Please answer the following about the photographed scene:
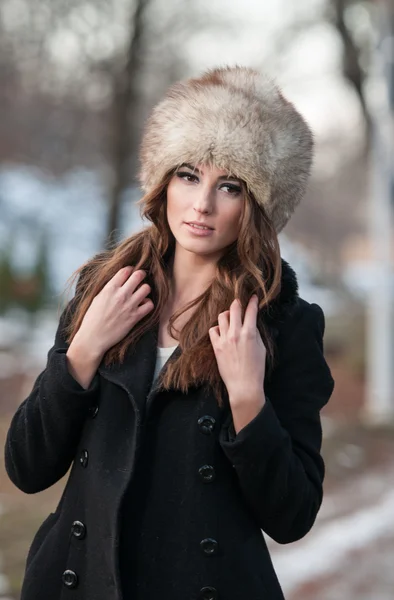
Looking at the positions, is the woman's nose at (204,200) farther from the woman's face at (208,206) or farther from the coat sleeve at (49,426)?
the coat sleeve at (49,426)

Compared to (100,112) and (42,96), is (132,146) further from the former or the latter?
(42,96)

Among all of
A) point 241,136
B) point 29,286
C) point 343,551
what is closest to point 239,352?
point 241,136

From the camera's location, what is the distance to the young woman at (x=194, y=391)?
2168 millimetres

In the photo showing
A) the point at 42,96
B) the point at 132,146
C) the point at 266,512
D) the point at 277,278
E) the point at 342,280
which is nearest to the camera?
the point at 266,512

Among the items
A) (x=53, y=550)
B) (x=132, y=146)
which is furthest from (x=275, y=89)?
(x=132, y=146)

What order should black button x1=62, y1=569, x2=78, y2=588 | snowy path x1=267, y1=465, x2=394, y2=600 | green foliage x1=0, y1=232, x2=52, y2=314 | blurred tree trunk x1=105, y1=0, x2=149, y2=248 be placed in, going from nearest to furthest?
black button x1=62, y1=569, x2=78, y2=588
snowy path x1=267, y1=465, x2=394, y2=600
blurred tree trunk x1=105, y1=0, x2=149, y2=248
green foliage x1=0, y1=232, x2=52, y2=314

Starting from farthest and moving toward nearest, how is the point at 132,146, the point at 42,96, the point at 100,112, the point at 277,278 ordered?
the point at 42,96, the point at 100,112, the point at 132,146, the point at 277,278

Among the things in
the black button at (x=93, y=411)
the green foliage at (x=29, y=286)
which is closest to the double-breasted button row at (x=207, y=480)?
the black button at (x=93, y=411)

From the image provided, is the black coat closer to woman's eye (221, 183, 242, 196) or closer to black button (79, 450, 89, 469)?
black button (79, 450, 89, 469)

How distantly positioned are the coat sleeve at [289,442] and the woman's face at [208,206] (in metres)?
0.30

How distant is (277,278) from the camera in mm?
2320

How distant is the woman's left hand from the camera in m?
2.13

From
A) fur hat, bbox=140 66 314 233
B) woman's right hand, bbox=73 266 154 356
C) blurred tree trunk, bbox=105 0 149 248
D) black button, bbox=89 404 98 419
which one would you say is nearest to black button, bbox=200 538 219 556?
black button, bbox=89 404 98 419

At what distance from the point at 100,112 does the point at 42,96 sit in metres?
1.49
